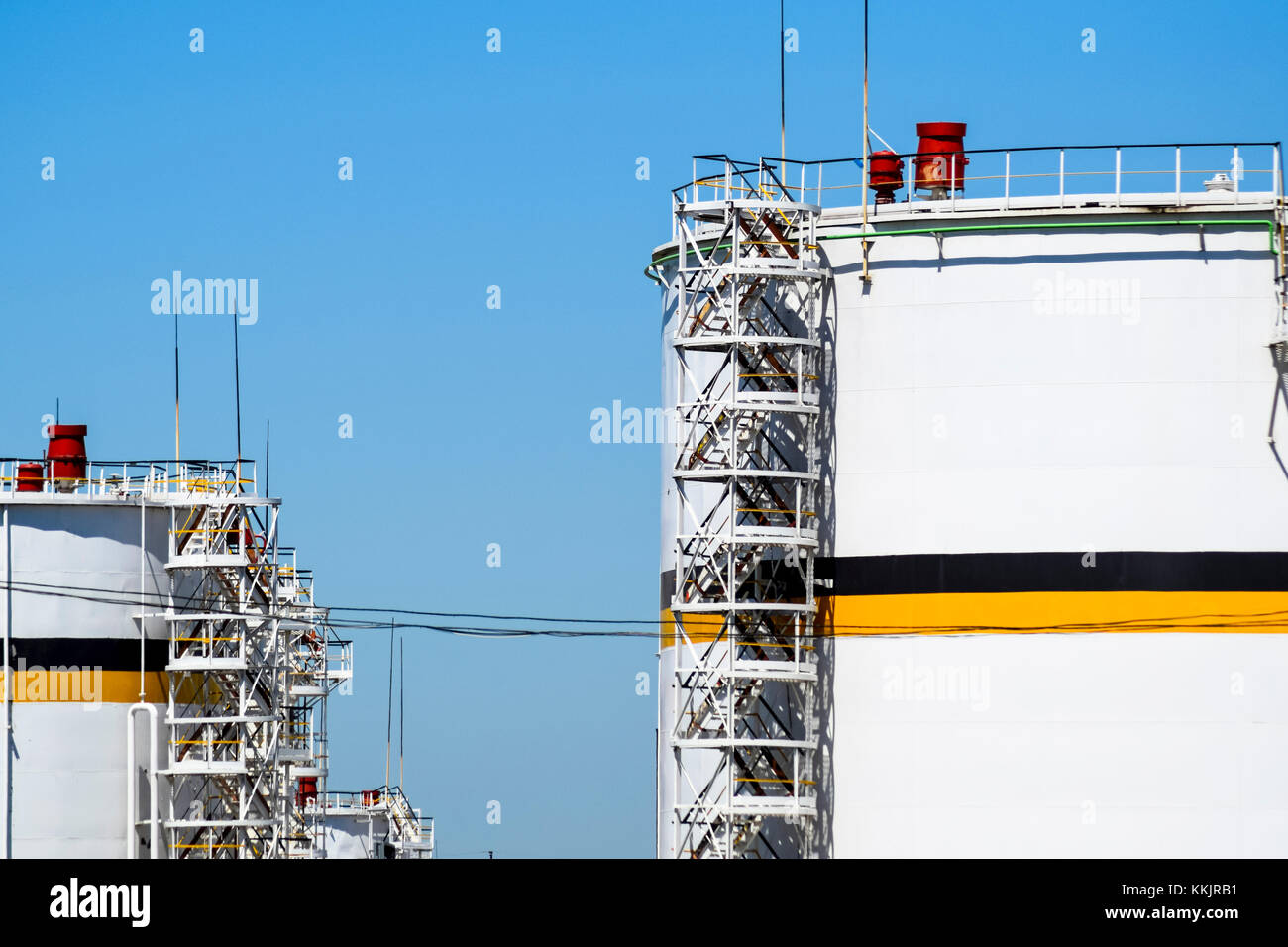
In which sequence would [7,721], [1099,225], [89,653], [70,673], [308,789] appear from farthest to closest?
[308,789], [89,653], [70,673], [7,721], [1099,225]

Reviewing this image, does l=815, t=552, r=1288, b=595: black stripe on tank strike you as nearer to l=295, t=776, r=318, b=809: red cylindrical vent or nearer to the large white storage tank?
the large white storage tank

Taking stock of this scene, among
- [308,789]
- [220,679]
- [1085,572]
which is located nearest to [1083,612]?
[1085,572]

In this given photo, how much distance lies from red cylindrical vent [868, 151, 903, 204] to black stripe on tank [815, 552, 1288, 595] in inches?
292

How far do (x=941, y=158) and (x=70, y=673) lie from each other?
22.4 m

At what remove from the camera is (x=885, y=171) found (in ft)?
140

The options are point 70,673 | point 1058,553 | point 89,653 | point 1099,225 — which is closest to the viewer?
point 1058,553

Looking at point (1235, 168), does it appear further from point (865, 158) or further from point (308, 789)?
point (308, 789)

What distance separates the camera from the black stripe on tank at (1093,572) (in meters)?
39.6

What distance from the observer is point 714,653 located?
137 feet

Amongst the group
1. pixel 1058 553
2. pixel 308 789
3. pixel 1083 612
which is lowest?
pixel 308 789

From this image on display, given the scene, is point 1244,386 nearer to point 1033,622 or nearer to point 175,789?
point 1033,622
